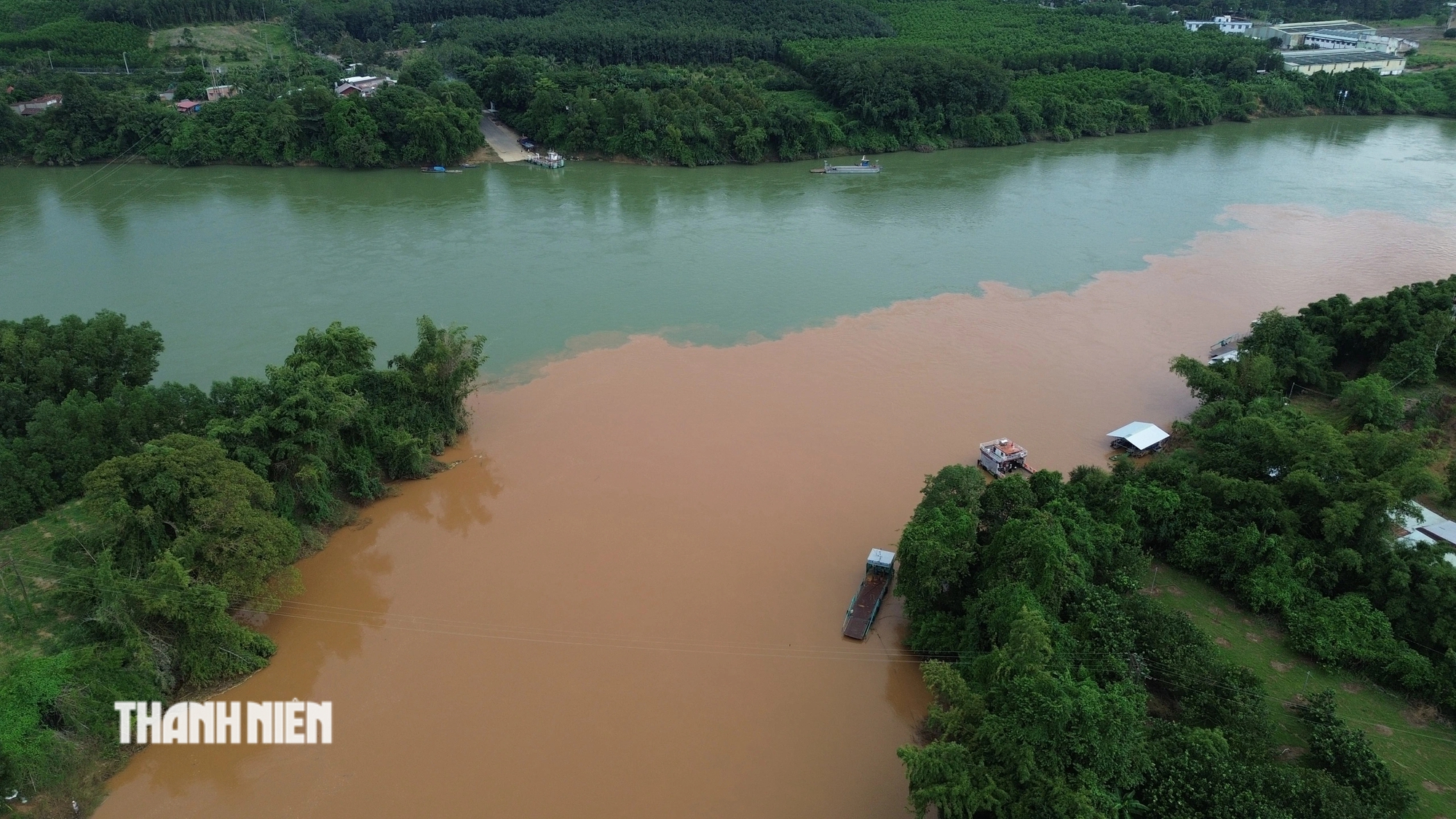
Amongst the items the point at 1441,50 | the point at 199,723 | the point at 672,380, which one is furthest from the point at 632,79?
the point at 1441,50

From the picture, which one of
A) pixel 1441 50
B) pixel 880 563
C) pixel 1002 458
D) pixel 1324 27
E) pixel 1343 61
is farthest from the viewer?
pixel 1324 27

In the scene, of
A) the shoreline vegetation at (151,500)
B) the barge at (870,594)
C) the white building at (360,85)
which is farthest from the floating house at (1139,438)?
the white building at (360,85)

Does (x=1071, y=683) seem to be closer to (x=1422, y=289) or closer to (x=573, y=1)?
(x=1422, y=289)

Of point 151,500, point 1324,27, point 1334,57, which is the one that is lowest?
point 151,500

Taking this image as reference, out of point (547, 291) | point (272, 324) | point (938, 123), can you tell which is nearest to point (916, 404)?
point (547, 291)

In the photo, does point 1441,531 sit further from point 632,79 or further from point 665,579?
point 632,79

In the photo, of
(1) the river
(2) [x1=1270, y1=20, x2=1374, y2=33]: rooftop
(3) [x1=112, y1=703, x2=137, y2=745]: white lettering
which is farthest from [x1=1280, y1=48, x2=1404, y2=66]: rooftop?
(3) [x1=112, y1=703, x2=137, y2=745]: white lettering
